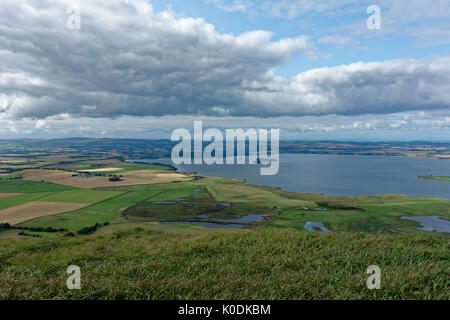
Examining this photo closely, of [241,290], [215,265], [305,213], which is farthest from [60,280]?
[305,213]

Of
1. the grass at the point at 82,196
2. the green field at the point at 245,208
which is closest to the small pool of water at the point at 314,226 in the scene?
the green field at the point at 245,208

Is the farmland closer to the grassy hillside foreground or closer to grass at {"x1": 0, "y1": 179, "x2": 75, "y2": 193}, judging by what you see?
the grassy hillside foreground

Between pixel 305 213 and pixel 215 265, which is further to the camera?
pixel 305 213

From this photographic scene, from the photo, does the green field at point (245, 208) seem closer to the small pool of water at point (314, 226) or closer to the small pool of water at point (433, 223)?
the small pool of water at point (314, 226)

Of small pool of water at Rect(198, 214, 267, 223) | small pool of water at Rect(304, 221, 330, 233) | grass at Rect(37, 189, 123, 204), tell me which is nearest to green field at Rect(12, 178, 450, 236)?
grass at Rect(37, 189, 123, 204)

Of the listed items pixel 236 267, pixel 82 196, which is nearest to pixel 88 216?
pixel 82 196
